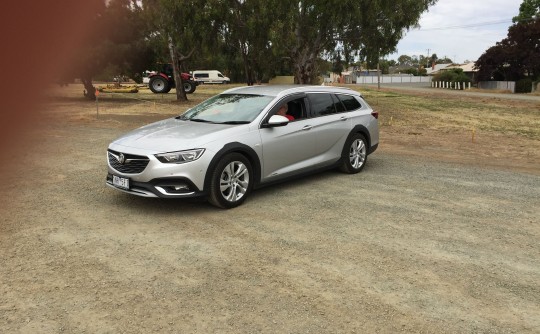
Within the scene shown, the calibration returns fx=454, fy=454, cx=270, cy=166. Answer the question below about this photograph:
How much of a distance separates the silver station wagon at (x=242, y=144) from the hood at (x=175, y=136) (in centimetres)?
1

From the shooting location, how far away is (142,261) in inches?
163

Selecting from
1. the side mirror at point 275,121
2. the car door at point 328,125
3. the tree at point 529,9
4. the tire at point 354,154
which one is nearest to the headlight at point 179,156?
the side mirror at point 275,121

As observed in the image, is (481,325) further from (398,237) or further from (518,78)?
(518,78)

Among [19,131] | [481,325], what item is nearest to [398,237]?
[481,325]

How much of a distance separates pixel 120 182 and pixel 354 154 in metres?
3.96

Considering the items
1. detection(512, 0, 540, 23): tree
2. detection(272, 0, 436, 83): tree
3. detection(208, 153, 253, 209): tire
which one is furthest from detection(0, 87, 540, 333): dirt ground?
detection(512, 0, 540, 23): tree

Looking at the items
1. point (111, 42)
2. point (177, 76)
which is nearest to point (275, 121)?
point (177, 76)

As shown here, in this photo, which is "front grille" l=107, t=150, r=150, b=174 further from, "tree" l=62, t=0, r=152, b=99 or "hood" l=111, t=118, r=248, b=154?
"tree" l=62, t=0, r=152, b=99

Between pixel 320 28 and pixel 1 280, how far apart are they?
1623 cm

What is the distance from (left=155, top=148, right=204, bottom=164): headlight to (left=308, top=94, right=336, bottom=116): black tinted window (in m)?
2.38

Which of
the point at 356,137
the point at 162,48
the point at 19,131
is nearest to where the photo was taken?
the point at 356,137

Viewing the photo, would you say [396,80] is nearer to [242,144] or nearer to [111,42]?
[111,42]

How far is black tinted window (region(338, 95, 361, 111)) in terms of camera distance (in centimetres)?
771

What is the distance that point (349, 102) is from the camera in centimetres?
782
